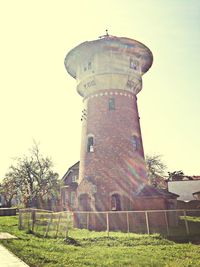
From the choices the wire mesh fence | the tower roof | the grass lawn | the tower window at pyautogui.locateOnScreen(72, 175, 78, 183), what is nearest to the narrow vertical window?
the wire mesh fence

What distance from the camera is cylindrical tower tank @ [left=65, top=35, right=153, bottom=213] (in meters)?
16.9

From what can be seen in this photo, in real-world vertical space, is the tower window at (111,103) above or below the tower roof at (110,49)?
below

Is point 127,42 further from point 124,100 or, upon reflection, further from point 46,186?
point 46,186

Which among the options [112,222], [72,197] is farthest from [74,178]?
[112,222]

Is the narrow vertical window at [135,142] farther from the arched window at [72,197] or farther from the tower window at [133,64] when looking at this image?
the arched window at [72,197]

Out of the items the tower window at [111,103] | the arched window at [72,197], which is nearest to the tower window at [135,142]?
the tower window at [111,103]

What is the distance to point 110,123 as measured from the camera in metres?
18.0

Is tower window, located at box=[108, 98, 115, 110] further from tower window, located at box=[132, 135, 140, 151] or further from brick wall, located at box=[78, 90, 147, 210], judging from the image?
tower window, located at box=[132, 135, 140, 151]

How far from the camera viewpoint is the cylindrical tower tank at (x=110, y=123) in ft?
55.5

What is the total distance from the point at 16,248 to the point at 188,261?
19.5 ft

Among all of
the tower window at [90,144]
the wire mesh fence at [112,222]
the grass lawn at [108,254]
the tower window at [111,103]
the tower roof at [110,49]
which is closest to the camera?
the grass lawn at [108,254]

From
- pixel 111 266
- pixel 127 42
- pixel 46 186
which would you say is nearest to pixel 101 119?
pixel 127 42

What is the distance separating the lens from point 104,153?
17469 millimetres

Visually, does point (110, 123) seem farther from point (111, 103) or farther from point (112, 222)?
point (112, 222)
